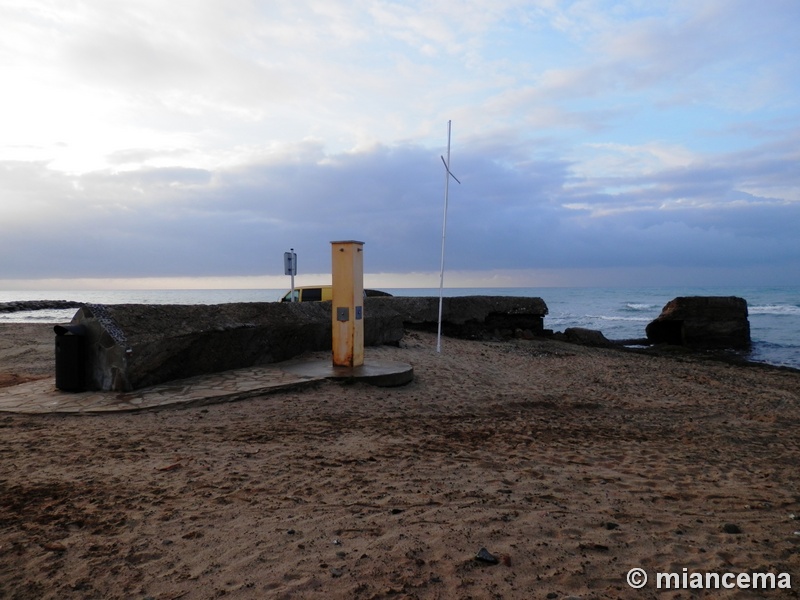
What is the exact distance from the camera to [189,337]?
7.51 m

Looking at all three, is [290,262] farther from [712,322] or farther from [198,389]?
[712,322]

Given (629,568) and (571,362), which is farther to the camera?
(571,362)

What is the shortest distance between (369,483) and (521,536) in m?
1.30

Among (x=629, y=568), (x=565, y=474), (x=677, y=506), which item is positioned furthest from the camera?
(x=565, y=474)

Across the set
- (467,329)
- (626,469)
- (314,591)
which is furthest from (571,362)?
(314,591)

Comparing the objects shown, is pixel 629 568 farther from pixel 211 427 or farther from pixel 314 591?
pixel 211 427

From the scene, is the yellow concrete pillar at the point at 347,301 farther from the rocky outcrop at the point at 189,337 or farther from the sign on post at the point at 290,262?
the sign on post at the point at 290,262

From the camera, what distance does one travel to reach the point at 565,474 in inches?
180

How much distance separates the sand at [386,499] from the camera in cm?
291

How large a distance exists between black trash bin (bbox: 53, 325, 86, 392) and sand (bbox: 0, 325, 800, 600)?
963 mm

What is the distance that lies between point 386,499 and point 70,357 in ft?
16.4

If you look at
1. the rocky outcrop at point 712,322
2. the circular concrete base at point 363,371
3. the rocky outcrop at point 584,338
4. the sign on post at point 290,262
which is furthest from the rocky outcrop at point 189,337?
the rocky outcrop at point 712,322

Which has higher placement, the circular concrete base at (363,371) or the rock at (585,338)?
the circular concrete base at (363,371)

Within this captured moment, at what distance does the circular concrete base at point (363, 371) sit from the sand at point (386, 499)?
1.48 feet
